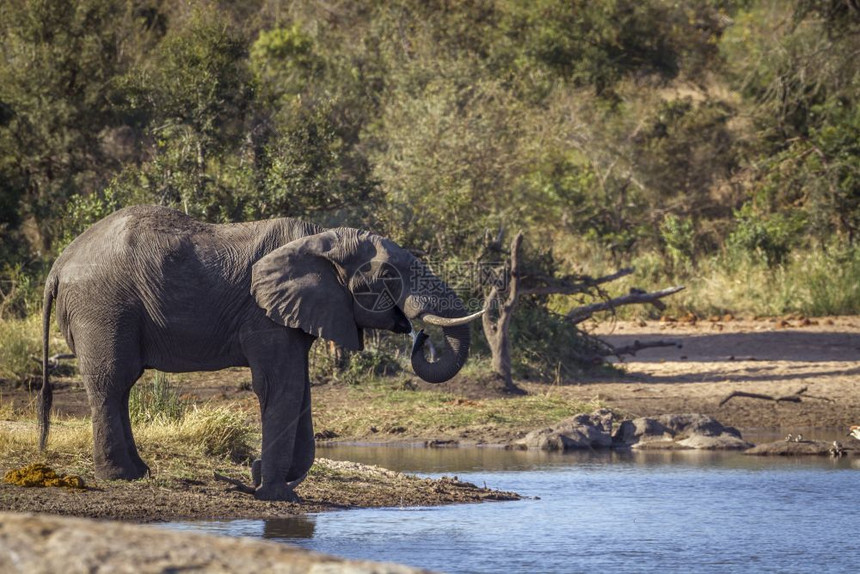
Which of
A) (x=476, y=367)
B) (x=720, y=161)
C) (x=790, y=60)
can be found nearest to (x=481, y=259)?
(x=476, y=367)

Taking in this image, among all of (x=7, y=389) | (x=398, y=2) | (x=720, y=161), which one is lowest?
(x=7, y=389)

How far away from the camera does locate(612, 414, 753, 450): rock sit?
1511 cm

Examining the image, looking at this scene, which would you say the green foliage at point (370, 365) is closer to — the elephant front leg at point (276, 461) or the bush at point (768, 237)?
the elephant front leg at point (276, 461)

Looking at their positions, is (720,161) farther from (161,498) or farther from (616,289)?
(161,498)

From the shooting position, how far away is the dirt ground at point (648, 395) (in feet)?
34.4

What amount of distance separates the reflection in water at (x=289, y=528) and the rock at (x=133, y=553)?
210 inches

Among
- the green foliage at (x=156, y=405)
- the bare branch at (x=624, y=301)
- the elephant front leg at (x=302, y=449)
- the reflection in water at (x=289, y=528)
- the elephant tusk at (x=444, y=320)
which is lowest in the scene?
the reflection in water at (x=289, y=528)

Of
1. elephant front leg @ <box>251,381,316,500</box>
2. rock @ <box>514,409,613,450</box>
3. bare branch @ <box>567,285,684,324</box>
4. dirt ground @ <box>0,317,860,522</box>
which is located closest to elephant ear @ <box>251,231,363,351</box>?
elephant front leg @ <box>251,381,316,500</box>

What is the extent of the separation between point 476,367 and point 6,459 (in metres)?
7.80

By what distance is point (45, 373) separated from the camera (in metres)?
11.1

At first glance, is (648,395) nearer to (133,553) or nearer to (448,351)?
(448,351)

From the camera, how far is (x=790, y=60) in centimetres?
2695

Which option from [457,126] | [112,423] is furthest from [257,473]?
[457,126]

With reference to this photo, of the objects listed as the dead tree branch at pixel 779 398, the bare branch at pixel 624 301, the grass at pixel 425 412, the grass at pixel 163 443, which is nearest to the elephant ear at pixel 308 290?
the grass at pixel 163 443
